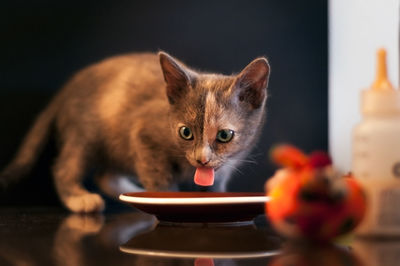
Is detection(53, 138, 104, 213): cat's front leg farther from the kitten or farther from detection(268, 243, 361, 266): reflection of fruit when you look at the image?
detection(268, 243, 361, 266): reflection of fruit

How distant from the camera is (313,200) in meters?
0.64

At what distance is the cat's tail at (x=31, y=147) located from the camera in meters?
1.50

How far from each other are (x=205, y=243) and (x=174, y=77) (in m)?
0.57

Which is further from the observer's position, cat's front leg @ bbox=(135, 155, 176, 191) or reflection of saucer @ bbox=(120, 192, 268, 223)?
cat's front leg @ bbox=(135, 155, 176, 191)

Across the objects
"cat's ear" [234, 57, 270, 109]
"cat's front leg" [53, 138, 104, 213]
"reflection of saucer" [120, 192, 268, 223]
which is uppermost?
"cat's ear" [234, 57, 270, 109]

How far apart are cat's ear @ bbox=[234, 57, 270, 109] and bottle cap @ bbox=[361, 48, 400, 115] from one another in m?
0.44

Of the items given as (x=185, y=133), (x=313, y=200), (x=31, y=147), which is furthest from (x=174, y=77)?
(x=313, y=200)

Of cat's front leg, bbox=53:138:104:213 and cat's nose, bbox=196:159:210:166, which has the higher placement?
cat's nose, bbox=196:159:210:166

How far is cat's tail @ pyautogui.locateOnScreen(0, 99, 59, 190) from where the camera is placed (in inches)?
59.2

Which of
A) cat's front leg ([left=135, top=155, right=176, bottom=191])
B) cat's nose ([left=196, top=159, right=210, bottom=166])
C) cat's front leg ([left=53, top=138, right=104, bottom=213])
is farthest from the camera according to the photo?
cat's front leg ([left=53, top=138, right=104, bottom=213])

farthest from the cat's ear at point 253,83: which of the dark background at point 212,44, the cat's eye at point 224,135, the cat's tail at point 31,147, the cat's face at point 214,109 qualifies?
the cat's tail at point 31,147

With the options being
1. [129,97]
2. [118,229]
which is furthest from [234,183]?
[118,229]

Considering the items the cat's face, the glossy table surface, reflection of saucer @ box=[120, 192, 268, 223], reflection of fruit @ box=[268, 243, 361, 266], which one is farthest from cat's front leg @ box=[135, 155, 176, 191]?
reflection of fruit @ box=[268, 243, 361, 266]

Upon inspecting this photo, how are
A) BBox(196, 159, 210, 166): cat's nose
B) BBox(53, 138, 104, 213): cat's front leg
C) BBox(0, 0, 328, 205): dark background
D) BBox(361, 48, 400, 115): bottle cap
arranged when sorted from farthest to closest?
1. BBox(0, 0, 328, 205): dark background
2. BBox(53, 138, 104, 213): cat's front leg
3. BBox(196, 159, 210, 166): cat's nose
4. BBox(361, 48, 400, 115): bottle cap
